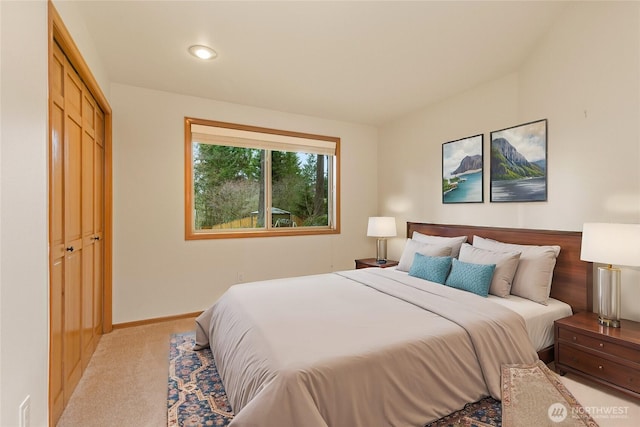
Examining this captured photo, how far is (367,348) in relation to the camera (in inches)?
65.0

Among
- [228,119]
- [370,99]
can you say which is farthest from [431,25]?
[228,119]

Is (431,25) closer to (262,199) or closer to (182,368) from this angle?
(262,199)

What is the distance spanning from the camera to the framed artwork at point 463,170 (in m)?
3.41

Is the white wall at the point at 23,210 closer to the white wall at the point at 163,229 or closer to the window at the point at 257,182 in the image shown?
the white wall at the point at 163,229

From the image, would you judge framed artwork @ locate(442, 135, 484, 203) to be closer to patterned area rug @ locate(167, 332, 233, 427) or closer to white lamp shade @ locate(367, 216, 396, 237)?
white lamp shade @ locate(367, 216, 396, 237)

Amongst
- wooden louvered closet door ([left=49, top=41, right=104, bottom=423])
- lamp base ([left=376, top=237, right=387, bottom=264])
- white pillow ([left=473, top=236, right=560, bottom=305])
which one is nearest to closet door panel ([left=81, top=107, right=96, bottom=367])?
wooden louvered closet door ([left=49, top=41, right=104, bottom=423])

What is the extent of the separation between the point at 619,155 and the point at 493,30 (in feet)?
4.33

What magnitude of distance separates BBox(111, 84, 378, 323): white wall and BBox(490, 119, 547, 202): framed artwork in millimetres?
2545

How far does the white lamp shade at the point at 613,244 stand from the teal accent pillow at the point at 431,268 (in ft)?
3.38

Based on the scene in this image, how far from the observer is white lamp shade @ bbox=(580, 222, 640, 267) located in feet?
6.59

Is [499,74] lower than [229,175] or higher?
higher

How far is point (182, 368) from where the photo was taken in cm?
247

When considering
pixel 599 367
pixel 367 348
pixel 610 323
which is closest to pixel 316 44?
pixel 367 348

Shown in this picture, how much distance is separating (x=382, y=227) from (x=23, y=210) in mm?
3618
